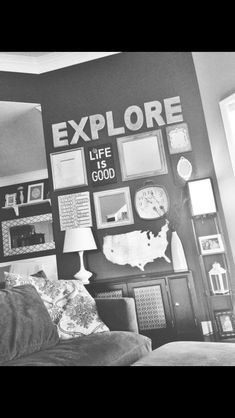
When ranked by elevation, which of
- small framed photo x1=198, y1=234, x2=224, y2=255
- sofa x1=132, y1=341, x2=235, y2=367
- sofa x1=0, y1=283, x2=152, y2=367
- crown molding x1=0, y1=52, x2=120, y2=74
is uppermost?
crown molding x1=0, y1=52, x2=120, y2=74

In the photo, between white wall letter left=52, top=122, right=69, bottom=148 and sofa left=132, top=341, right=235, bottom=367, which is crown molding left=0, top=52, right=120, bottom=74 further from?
sofa left=132, top=341, right=235, bottom=367

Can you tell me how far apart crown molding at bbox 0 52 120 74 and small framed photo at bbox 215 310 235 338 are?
10.5ft

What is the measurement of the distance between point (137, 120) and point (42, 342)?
9.50ft

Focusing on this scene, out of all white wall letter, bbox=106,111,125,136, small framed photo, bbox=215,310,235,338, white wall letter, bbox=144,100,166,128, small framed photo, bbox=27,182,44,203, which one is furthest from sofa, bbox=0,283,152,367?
small framed photo, bbox=27,182,44,203

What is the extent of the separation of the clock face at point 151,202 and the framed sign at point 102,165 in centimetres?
37

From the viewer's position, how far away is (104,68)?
176 inches

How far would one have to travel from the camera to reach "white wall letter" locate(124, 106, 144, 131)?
4.22 m

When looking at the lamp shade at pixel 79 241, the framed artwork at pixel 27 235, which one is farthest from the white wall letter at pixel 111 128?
the framed artwork at pixel 27 235
